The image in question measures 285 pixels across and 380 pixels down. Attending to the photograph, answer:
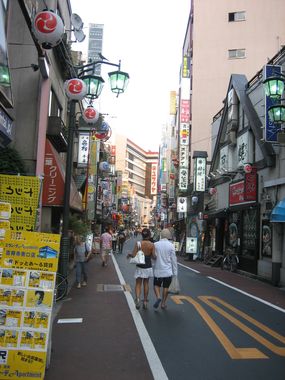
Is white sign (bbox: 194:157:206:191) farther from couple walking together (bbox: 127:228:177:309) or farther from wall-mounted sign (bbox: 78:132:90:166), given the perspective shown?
couple walking together (bbox: 127:228:177:309)

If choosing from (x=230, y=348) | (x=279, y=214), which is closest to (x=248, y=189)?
(x=279, y=214)

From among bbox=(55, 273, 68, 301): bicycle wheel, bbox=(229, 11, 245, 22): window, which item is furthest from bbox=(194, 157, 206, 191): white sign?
bbox=(55, 273, 68, 301): bicycle wheel

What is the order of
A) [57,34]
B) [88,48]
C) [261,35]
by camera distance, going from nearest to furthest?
[57,34] < [261,35] < [88,48]

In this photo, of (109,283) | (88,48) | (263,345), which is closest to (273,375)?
(263,345)

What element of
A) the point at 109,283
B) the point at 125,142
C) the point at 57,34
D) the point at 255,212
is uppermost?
the point at 125,142

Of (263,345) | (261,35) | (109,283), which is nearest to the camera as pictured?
(263,345)

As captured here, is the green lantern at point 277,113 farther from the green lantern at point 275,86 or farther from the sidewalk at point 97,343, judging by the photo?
the sidewalk at point 97,343

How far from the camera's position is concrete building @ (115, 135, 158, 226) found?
132m

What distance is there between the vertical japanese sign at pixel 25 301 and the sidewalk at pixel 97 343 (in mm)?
650

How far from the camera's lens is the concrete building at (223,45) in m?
44.3

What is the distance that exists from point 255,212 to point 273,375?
52.8 feet

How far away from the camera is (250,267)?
21656 millimetres

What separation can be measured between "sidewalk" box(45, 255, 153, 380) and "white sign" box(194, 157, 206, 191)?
22.2 m

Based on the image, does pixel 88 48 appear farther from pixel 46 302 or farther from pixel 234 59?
pixel 46 302
